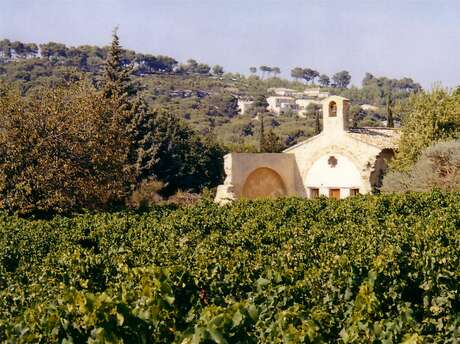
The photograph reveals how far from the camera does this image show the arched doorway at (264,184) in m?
29.0

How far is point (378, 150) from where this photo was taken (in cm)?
2691

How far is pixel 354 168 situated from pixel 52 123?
12.7 metres

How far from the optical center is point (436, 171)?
23672 mm

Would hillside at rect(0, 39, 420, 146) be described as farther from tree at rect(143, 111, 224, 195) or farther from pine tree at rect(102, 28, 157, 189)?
pine tree at rect(102, 28, 157, 189)

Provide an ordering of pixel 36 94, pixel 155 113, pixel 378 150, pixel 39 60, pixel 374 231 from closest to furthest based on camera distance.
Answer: pixel 374 231 → pixel 36 94 → pixel 378 150 → pixel 155 113 → pixel 39 60

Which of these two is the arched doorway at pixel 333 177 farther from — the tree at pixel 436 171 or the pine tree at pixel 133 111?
the pine tree at pixel 133 111

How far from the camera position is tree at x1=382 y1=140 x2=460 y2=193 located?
76.4 feet

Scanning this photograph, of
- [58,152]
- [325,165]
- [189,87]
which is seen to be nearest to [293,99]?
[189,87]

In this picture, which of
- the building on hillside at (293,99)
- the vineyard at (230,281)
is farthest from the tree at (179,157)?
the building on hillside at (293,99)

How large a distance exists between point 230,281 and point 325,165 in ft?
69.1

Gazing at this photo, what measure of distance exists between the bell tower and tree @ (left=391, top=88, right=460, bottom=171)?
2.46 m

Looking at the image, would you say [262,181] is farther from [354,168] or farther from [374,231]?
[374,231]

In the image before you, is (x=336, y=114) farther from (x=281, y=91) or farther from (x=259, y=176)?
(x=281, y=91)

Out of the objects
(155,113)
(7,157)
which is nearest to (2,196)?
(7,157)
